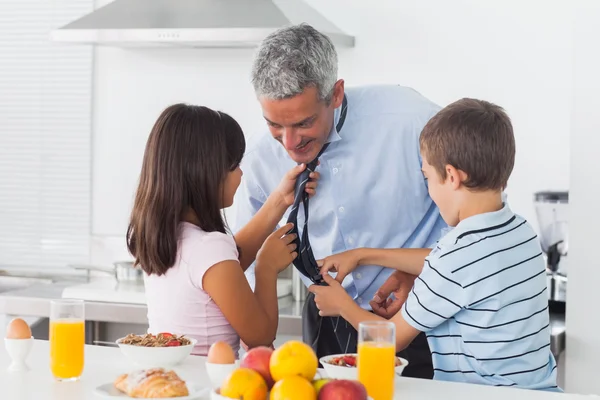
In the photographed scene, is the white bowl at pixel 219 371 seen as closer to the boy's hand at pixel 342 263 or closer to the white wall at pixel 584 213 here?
the boy's hand at pixel 342 263

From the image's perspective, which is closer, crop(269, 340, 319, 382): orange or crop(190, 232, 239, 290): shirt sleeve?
crop(269, 340, 319, 382): orange

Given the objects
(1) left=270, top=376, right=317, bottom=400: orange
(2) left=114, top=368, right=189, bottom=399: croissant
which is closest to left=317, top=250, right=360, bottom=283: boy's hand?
(2) left=114, top=368, right=189, bottom=399: croissant

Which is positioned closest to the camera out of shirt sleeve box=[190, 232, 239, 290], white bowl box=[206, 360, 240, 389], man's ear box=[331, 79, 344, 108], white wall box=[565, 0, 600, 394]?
white bowl box=[206, 360, 240, 389]

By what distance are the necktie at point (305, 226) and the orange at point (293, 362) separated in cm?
79

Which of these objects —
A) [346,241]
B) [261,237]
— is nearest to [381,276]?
[346,241]

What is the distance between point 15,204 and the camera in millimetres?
4074

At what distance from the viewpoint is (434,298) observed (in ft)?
5.61

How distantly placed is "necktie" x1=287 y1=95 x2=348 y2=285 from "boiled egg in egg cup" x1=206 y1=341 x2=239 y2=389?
626mm

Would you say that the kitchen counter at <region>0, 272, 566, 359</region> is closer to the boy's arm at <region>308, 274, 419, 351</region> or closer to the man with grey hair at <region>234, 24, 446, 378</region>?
the man with grey hair at <region>234, 24, 446, 378</region>

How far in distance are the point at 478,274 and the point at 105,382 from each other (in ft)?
2.35

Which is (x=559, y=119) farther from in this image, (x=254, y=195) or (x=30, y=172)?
(x=30, y=172)

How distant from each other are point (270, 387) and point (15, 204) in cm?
301

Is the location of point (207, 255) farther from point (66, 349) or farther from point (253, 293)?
point (66, 349)

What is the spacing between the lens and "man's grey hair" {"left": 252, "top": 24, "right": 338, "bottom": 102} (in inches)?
76.0
